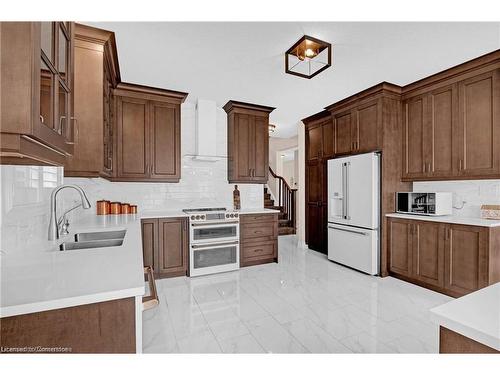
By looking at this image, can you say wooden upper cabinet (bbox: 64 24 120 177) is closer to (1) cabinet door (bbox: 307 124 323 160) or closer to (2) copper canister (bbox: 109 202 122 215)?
(2) copper canister (bbox: 109 202 122 215)

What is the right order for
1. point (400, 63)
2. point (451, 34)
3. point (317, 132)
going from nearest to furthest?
point (451, 34)
point (400, 63)
point (317, 132)

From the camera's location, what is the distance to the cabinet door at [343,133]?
Result: 13.3 ft

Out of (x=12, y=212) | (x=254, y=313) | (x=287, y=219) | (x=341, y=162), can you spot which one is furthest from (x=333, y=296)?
(x=287, y=219)

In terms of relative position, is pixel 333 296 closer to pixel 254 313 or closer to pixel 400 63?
pixel 254 313

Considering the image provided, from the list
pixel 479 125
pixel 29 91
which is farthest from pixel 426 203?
pixel 29 91

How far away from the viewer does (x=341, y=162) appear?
4.06 metres

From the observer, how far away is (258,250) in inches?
164

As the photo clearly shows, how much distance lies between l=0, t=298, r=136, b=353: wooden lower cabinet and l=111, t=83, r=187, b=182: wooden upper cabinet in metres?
2.94

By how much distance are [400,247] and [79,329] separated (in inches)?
142

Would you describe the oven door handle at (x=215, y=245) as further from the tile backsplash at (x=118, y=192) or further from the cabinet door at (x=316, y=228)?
the cabinet door at (x=316, y=228)

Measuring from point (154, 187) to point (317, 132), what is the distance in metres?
3.08

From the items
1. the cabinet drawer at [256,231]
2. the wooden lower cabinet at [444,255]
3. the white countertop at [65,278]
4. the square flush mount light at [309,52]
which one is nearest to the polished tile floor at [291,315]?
the wooden lower cabinet at [444,255]

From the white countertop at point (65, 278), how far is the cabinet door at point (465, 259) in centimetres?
315

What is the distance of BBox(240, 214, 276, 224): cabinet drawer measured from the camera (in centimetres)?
406
